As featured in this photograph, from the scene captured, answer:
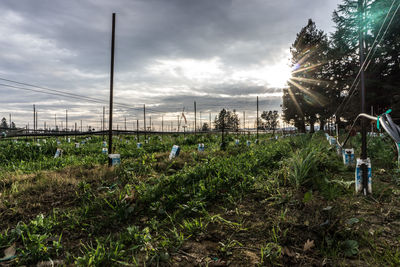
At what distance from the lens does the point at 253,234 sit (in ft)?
6.35

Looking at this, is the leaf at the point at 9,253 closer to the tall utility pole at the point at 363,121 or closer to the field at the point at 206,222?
the field at the point at 206,222

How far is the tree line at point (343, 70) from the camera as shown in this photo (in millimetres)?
14731

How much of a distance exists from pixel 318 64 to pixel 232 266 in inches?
1194

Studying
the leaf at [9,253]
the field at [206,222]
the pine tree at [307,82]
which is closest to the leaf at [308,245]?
the field at [206,222]

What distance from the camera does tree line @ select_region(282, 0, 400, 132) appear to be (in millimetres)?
14731

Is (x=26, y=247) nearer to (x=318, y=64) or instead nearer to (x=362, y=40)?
(x=362, y=40)

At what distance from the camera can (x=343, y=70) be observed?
20469mm

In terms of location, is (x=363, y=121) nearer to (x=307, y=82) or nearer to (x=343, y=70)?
(x=343, y=70)

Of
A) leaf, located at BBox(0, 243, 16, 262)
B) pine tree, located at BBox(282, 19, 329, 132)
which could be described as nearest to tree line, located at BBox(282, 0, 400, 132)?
pine tree, located at BBox(282, 19, 329, 132)

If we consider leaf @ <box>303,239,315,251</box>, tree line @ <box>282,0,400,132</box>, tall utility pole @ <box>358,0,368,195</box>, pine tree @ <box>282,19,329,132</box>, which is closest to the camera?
leaf @ <box>303,239,315,251</box>

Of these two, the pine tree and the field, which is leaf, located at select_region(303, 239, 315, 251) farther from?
the pine tree

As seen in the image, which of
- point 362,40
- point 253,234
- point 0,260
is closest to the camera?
point 0,260

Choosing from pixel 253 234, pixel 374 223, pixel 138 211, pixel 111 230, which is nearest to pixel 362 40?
pixel 374 223

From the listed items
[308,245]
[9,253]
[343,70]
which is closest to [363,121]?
[308,245]
